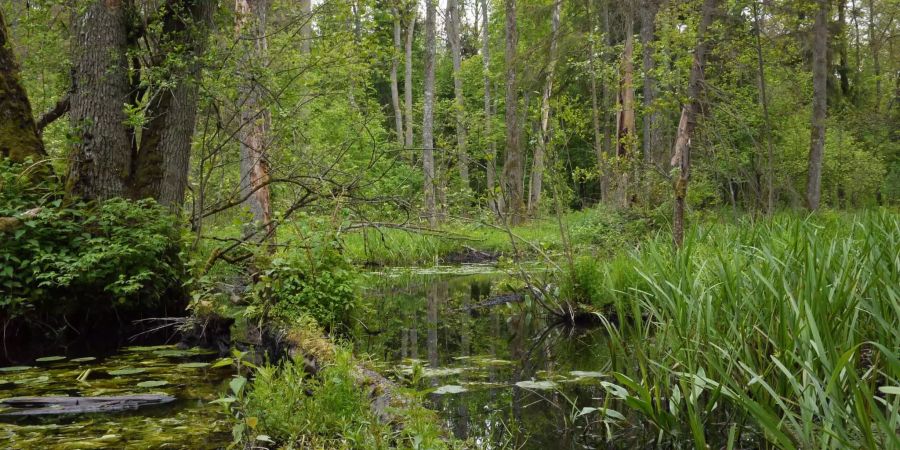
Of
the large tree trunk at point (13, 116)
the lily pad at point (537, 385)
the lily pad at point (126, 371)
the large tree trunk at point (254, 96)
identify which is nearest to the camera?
the lily pad at point (537, 385)

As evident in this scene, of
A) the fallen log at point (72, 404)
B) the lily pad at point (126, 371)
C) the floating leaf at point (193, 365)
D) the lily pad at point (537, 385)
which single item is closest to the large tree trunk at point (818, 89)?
the lily pad at point (537, 385)

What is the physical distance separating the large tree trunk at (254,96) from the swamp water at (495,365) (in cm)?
184

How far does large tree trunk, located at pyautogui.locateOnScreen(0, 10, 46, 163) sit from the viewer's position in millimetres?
6971

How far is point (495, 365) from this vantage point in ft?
18.1

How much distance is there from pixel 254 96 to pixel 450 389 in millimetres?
6329

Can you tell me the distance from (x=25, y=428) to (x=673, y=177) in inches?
253

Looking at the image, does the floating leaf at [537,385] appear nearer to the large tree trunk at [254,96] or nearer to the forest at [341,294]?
the forest at [341,294]

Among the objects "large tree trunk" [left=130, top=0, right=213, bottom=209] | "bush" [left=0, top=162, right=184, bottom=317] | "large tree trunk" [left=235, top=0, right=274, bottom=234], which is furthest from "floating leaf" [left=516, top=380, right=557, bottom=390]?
"large tree trunk" [left=130, top=0, right=213, bottom=209]

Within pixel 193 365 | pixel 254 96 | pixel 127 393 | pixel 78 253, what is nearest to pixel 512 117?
pixel 254 96

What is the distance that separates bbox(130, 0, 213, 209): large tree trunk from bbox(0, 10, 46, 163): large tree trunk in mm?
1051

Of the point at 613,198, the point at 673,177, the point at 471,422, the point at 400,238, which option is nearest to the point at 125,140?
the point at 471,422

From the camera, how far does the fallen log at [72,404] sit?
163 inches

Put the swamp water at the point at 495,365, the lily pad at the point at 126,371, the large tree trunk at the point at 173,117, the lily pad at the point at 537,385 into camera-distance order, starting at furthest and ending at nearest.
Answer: the large tree trunk at the point at 173,117
the lily pad at the point at 126,371
the lily pad at the point at 537,385
the swamp water at the point at 495,365

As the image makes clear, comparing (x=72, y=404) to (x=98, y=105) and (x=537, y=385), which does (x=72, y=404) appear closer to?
(x=537, y=385)
